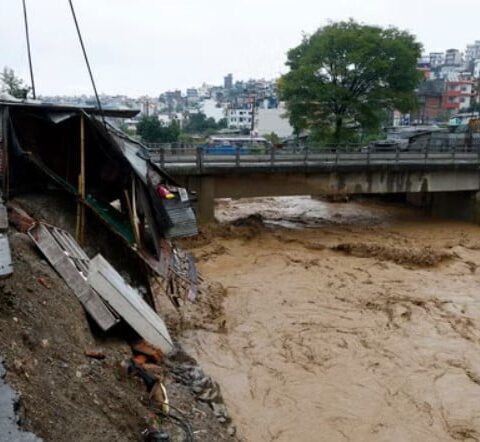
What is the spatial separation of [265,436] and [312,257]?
10538 millimetres

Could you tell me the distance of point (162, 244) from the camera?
995 centimetres

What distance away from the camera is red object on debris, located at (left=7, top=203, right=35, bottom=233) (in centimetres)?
812

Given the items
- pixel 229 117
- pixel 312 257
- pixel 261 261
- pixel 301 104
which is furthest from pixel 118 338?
pixel 229 117

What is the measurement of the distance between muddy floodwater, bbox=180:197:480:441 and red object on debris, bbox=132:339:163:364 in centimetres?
160

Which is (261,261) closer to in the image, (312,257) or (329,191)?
(312,257)

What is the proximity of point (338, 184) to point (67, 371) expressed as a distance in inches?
695

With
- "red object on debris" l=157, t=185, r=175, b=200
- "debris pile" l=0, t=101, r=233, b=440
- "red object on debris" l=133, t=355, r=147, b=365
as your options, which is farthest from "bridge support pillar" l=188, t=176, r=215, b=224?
"red object on debris" l=133, t=355, r=147, b=365

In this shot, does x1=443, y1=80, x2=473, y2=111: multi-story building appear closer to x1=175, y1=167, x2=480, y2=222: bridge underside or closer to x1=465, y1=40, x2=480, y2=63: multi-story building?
x1=175, y1=167, x2=480, y2=222: bridge underside

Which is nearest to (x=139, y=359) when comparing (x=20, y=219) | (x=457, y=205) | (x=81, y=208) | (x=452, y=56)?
(x=20, y=219)

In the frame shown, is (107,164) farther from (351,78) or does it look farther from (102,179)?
(351,78)

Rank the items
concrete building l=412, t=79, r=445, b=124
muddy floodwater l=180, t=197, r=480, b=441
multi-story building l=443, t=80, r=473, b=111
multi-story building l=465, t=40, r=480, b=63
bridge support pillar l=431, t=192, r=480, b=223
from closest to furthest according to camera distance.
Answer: muddy floodwater l=180, t=197, r=480, b=441 → bridge support pillar l=431, t=192, r=480, b=223 → concrete building l=412, t=79, r=445, b=124 → multi-story building l=443, t=80, r=473, b=111 → multi-story building l=465, t=40, r=480, b=63

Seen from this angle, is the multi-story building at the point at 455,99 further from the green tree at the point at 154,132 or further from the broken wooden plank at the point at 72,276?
the broken wooden plank at the point at 72,276

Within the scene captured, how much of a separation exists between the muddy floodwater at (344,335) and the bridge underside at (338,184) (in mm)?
1659

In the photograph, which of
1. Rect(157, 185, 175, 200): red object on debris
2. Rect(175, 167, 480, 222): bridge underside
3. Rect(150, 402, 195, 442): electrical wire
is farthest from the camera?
Rect(175, 167, 480, 222): bridge underside
